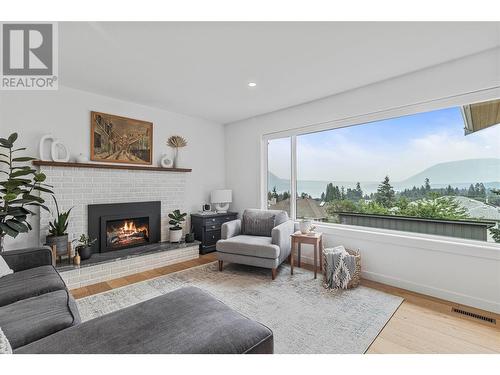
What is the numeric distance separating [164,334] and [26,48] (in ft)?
8.79

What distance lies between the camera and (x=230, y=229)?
3445 millimetres

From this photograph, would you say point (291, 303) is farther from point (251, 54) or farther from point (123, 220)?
point (123, 220)

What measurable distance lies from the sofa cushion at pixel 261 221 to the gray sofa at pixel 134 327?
79.7 inches

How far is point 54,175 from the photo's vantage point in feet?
9.61

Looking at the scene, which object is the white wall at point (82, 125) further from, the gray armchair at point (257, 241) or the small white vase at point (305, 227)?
the small white vase at point (305, 227)

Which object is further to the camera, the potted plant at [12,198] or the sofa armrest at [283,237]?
the sofa armrest at [283,237]

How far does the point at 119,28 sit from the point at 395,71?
108 inches

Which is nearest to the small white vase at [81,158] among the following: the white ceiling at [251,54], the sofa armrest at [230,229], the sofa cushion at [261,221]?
the white ceiling at [251,54]

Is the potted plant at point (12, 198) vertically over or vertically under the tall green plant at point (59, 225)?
over

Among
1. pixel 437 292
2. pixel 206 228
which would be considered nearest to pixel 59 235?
pixel 206 228

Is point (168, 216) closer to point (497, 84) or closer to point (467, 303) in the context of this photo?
point (467, 303)

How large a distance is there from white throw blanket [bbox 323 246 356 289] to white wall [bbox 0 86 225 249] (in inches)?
105

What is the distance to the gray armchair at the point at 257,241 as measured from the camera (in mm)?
2945
